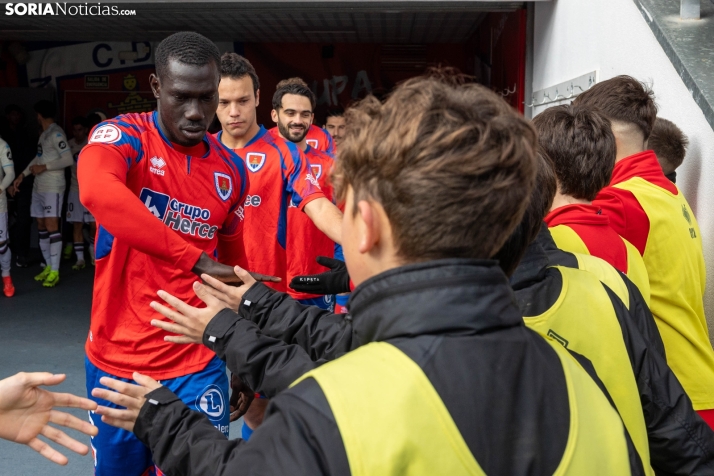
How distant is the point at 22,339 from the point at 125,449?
4.42 meters

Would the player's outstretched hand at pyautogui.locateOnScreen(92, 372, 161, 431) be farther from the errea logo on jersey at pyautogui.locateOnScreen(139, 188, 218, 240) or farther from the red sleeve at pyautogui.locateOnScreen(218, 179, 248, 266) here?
the red sleeve at pyautogui.locateOnScreen(218, 179, 248, 266)

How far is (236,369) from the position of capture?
4.83ft

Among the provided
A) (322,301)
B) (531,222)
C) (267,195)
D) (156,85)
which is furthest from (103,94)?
(531,222)

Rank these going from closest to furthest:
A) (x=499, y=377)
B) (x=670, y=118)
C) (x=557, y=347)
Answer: (x=499, y=377), (x=557, y=347), (x=670, y=118)

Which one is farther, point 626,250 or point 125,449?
point 125,449

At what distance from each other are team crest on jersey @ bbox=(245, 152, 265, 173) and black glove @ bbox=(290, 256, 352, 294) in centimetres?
154

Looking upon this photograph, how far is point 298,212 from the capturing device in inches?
176

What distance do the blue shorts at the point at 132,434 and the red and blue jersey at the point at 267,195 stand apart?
1.53 m

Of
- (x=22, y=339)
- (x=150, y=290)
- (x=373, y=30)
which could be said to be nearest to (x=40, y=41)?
(x=373, y=30)

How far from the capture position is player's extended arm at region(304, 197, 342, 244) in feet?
10.3

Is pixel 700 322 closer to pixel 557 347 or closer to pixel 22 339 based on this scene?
pixel 557 347

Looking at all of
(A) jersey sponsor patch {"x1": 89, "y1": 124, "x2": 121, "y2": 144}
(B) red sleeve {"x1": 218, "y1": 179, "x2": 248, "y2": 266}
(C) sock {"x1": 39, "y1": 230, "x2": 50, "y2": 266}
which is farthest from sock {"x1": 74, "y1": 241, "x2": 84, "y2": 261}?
(A) jersey sponsor patch {"x1": 89, "y1": 124, "x2": 121, "y2": 144}

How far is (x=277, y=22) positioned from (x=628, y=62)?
5.95m

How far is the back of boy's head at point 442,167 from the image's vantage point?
2.97 feet
